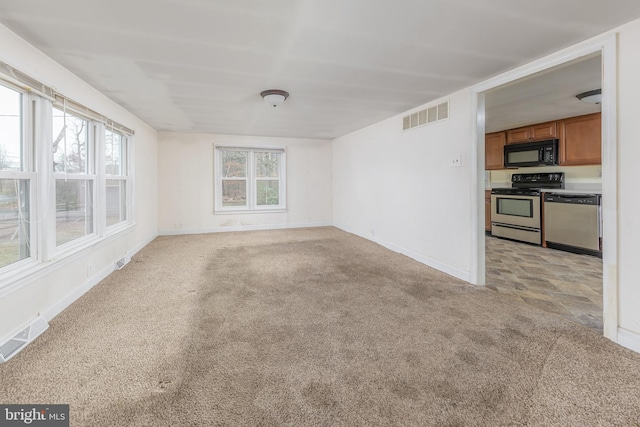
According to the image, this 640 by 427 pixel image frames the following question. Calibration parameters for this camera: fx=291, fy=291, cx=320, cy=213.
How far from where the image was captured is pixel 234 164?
661 cm

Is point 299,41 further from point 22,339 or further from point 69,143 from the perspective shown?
point 22,339

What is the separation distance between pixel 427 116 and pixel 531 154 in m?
2.76

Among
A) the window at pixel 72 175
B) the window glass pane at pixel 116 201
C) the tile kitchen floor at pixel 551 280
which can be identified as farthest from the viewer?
the window glass pane at pixel 116 201

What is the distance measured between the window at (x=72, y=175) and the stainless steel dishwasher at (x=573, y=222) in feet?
21.8

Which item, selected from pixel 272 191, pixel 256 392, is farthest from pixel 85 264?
pixel 272 191

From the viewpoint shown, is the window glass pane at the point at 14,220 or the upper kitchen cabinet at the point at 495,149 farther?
the upper kitchen cabinet at the point at 495,149

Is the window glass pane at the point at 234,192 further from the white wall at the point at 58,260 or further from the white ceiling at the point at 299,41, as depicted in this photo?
the white ceiling at the point at 299,41

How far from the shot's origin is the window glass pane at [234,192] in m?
6.60

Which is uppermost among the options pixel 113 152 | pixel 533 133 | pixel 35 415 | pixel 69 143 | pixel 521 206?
pixel 533 133

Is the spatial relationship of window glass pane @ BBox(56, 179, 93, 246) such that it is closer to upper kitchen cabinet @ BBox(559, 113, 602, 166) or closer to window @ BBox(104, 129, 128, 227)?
window @ BBox(104, 129, 128, 227)

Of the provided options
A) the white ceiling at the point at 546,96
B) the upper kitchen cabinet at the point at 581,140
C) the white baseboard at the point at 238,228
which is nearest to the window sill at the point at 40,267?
the white baseboard at the point at 238,228

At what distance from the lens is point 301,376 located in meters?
1.68

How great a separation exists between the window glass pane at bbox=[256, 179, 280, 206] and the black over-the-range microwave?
4.93 metres

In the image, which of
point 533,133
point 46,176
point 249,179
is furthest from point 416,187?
point 46,176
